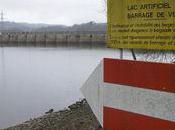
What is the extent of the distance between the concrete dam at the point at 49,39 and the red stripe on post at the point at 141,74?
103 m

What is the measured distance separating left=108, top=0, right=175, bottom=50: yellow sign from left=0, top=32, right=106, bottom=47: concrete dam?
10320 centimetres

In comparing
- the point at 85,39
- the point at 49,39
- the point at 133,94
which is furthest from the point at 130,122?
the point at 49,39

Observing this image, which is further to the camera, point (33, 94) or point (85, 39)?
point (85, 39)

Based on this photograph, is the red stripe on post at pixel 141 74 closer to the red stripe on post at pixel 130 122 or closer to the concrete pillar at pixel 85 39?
the red stripe on post at pixel 130 122

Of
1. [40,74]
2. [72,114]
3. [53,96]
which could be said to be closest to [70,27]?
[40,74]

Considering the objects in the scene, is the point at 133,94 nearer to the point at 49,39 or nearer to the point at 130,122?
the point at 130,122

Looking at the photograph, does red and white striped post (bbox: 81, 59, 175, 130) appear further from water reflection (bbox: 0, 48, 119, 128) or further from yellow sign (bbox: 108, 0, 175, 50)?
water reflection (bbox: 0, 48, 119, 128)

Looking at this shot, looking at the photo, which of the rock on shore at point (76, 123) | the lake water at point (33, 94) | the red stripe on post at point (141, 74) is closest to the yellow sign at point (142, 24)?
the red stripe on post at point (141, 74)

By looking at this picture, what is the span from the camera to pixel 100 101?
17.4 feet

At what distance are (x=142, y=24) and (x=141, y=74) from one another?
1.90 ft

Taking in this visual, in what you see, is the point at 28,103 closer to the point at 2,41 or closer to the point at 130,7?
the point at 130,7

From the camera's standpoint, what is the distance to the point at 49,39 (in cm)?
12231

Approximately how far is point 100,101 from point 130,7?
1087 millimetres

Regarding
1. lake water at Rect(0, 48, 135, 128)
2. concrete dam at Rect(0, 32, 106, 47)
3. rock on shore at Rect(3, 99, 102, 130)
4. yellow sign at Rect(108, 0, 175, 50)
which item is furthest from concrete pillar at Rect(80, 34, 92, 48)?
yellow sign at Rect(108, 0, 175, 50)
